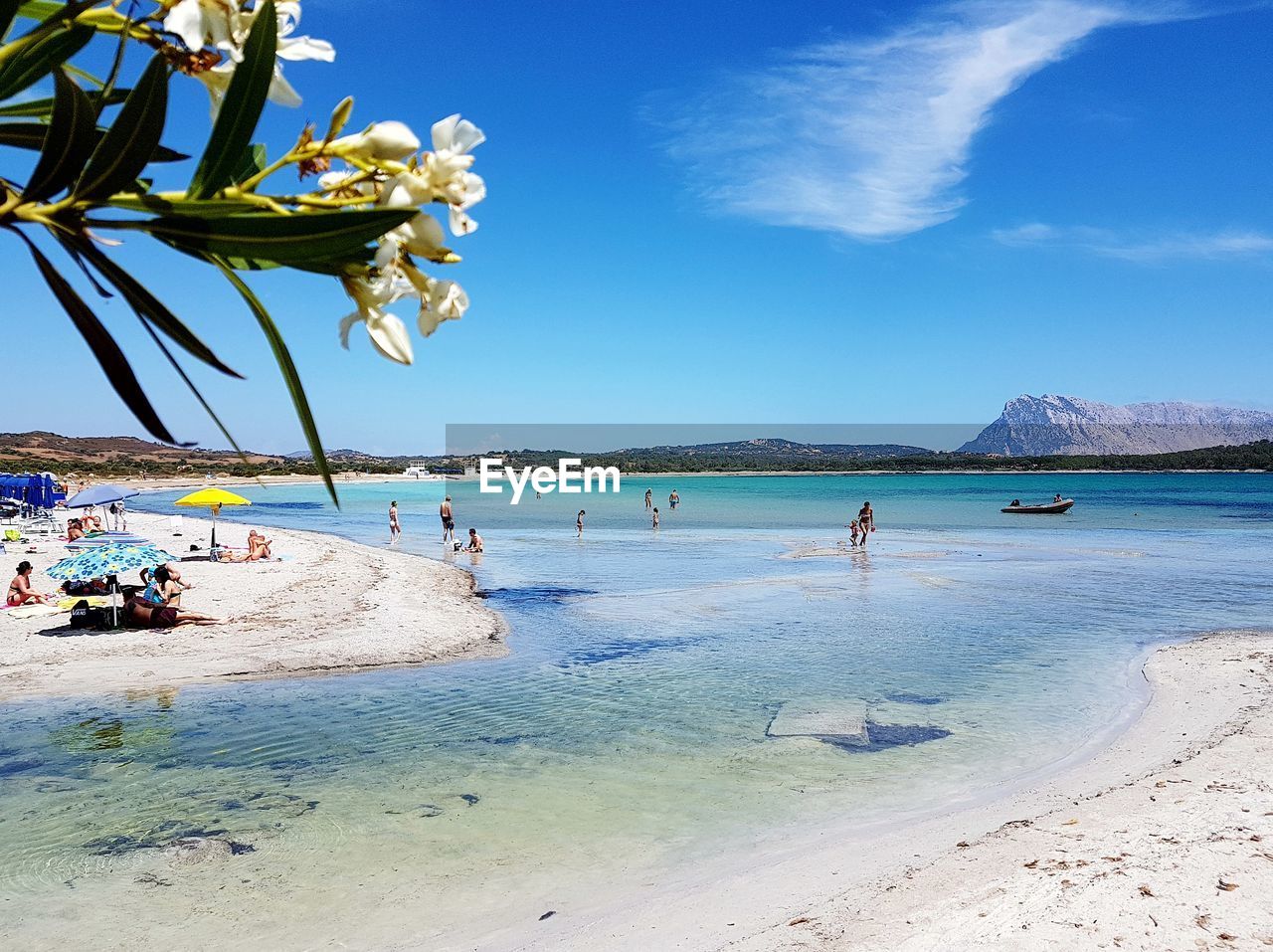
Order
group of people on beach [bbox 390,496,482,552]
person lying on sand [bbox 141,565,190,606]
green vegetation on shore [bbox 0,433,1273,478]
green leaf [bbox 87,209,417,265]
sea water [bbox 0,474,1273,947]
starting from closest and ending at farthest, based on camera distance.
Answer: green leaf [bbox 87,209,417,265], sea water [bbox 0,474,1273,947], person lying on sand [bbox 141,565,190,606], group of people on beach [bbox 390,496,482,552], green vegetation on shore [bbox 0,433,1273,478]

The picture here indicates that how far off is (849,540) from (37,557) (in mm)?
27101

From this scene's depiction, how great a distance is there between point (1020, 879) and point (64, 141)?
6.88 metres

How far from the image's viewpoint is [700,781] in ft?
28.0

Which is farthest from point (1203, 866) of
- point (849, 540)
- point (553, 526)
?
point (553, 526)

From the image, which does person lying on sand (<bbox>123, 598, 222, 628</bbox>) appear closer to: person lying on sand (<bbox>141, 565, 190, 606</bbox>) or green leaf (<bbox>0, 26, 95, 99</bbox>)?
person lying on sand (<bbox>141, 565, 190, 606</bbox>)

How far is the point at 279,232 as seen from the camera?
77 cm

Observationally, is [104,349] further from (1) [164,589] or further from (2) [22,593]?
(2) [22,593]

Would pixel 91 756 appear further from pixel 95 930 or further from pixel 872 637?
pixel 872 637

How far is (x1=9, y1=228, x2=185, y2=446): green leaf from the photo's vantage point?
0.88 meters

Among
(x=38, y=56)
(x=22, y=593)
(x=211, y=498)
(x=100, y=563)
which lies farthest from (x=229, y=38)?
(x=211, y=498)

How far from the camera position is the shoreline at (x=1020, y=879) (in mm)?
5395

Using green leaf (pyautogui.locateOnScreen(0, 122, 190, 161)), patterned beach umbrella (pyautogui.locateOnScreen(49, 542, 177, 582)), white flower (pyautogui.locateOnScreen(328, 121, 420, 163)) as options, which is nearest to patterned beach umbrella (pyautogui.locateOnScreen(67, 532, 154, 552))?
patterned beach umbrella (pyautogui.locateOnScreen(49, 542, 177, 582))

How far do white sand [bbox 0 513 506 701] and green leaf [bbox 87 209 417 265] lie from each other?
12.5 meters

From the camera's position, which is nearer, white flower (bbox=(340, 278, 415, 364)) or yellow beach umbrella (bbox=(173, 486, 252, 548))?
white flower (bbox=(340, 278, 415, 364))
